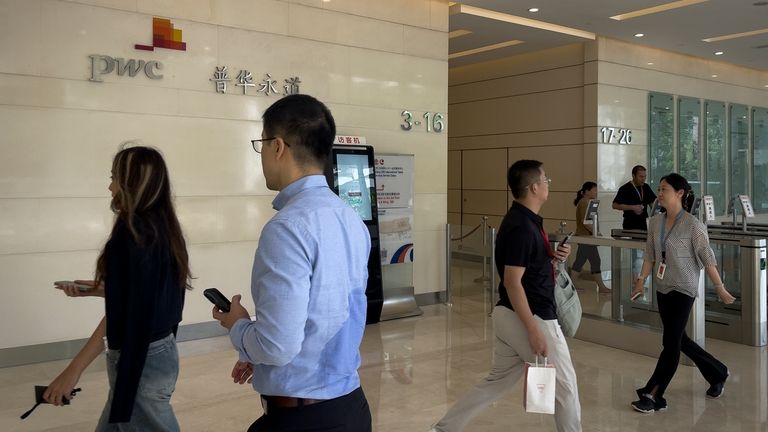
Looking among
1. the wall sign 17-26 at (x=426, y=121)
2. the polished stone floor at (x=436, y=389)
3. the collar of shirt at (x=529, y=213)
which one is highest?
the wall sign 17-26 at (x=426, y=121)

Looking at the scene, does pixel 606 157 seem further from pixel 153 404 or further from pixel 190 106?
pixel 153 404

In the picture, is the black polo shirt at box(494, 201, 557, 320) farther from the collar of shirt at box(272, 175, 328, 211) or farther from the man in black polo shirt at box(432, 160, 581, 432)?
the collar of shirt at box(272, 175, 328, 211)

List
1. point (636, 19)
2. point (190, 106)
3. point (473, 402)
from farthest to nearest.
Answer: point (636, 19) < point (190, 106) < point (473, 402)

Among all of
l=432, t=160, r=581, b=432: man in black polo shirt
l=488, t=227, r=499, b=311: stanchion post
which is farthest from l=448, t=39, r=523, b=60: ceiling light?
l=432, t=160, r=581, b=432: man in black polo shirt

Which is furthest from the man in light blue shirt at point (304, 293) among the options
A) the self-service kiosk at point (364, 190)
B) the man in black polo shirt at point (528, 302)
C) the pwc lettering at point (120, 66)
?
the self-service kiosk at point (364, 190)

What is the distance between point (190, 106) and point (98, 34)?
105 cm

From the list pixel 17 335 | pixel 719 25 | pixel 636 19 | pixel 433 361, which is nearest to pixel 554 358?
pixel 433 361

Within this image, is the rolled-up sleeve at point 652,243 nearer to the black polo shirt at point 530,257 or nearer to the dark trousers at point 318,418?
the black polo shirt at point 530,257

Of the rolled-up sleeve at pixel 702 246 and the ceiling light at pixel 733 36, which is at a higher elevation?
the ceiling light at pixel 733 36

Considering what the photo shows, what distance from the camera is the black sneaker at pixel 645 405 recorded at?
489 cm

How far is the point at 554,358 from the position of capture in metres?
3.60

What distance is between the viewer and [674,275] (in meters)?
4.86

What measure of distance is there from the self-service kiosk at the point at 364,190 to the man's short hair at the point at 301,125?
558cm

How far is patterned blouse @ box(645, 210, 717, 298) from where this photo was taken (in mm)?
4840
